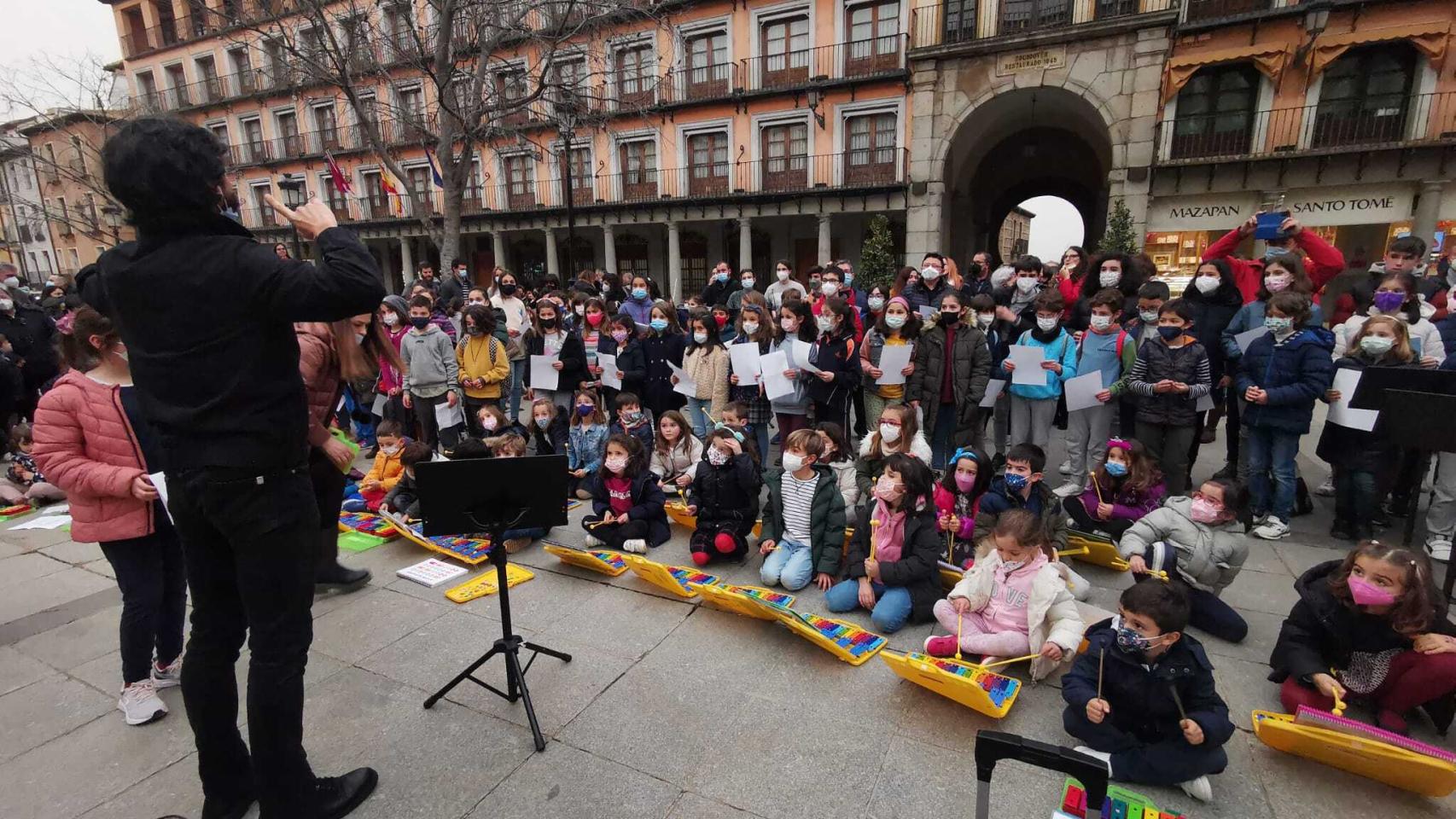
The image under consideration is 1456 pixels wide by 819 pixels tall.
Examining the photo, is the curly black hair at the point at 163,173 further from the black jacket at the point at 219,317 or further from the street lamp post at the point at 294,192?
the street lamp post at the point at 294,192

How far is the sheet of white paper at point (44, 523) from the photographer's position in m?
6.11

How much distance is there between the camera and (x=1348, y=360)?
15.8 feet

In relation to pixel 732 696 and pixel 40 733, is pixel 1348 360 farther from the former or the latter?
pixel 40 733

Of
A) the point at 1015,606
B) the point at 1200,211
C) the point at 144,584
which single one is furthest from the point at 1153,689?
the point at 1200,211

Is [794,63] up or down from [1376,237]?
up

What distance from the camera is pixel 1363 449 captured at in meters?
4.67

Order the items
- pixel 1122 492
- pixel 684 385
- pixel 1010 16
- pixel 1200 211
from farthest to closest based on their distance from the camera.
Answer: pixel 1010 16, pixel 1200 211, pixel 684 385, pixel 1122 492

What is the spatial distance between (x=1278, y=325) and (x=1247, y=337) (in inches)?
15.6

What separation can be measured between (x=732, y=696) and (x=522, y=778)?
3.32 feet

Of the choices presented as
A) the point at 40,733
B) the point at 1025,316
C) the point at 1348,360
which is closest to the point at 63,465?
the point at 40,733

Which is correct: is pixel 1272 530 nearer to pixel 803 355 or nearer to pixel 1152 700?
pixel 1152 700

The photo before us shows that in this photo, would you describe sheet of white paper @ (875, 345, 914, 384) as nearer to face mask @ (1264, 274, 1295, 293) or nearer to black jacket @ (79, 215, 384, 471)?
face mask @ (1264, 274, 1295, 293)

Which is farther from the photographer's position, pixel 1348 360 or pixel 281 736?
pixel 1348 360

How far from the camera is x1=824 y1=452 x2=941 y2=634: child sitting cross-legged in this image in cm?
379
